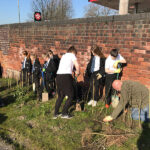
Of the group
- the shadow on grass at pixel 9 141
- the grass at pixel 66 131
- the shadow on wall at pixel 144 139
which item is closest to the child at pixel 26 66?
the grass at pixel 66 131

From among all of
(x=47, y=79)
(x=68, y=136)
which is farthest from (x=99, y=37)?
(x=68, y=136)

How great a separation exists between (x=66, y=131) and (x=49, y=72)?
240 centimetres

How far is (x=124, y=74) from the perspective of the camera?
4852 mm

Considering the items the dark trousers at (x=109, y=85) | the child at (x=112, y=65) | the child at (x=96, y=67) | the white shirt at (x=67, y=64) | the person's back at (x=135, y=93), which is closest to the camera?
the person's back at (x=135, y=93)

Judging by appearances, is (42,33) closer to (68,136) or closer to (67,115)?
(67,115)

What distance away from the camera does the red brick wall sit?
4.37m

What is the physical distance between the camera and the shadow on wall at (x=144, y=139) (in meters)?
3.15

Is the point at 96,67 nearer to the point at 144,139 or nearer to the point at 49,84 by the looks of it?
the point at 49,84

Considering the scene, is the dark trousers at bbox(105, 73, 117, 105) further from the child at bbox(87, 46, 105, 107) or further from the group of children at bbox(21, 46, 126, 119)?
the child at bbox(87, 46, 105, 107)

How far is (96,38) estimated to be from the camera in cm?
534

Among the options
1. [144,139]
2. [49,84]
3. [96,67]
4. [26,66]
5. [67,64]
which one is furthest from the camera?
[26,66]

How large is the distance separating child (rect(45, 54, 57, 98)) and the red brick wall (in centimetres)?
106

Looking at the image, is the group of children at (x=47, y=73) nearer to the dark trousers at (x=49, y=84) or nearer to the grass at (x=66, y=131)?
the dark trousers at (x=49, y=84)

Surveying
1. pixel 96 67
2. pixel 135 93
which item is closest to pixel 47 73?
pixel 96 67
